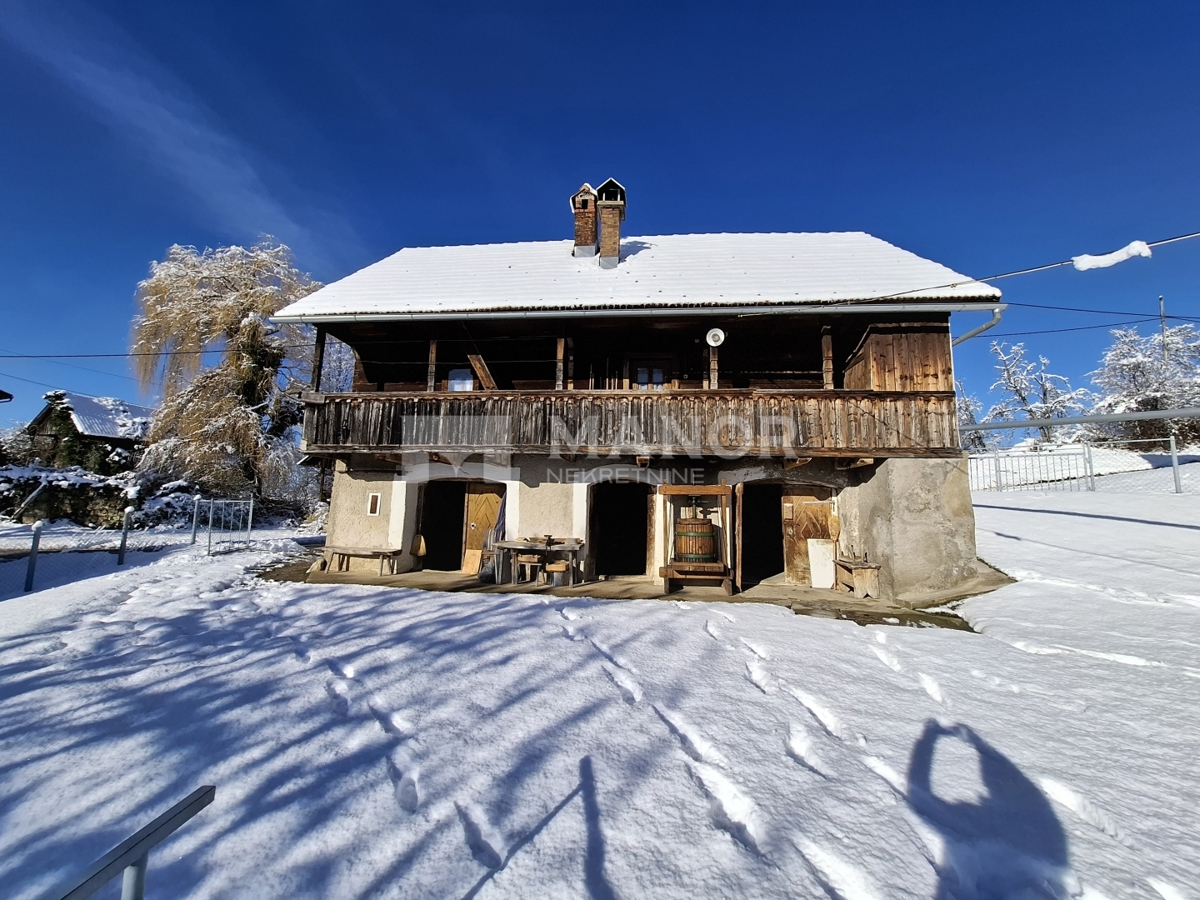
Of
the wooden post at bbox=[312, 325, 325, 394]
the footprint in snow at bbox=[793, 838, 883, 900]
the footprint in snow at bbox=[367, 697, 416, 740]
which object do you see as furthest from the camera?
the wooden post at bbox=[312, 325, 325, 394]

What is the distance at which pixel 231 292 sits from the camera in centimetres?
2116

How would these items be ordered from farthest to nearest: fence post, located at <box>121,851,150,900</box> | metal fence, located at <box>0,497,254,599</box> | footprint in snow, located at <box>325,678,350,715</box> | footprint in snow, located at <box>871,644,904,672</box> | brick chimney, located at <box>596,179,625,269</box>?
brick chimney, located at <box>596,179,625,269</box>, metal fence, located at <box>0,497,254,599</box>, footprint in snow, located at <box>871,644,904,672</box>, footprint in snow, located at <box>325,678,350,715</box>, fence post, located at <box>121,851,150,900</box>

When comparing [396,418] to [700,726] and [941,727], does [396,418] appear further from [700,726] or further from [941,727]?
[941,727]

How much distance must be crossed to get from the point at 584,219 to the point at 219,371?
16502 mm

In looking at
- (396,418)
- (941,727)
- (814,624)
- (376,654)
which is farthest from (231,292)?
(941,727)

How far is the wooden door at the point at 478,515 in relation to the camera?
486 inches

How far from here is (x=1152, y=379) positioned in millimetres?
26344

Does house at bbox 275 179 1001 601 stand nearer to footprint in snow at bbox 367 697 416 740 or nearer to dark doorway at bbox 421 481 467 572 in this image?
dark doorway at bbox 421 481 467 572

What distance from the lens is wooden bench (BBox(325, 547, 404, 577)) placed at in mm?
11180

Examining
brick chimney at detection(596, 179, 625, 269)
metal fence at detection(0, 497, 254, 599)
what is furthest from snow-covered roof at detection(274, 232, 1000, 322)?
metal fence at detection(0, 497, 254, 599)

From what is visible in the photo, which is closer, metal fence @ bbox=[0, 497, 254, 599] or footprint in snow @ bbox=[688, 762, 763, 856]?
footprint in snow @ bbox=[688, 762, 763, 856]

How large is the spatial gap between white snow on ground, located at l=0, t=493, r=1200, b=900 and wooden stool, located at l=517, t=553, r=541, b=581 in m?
3.22

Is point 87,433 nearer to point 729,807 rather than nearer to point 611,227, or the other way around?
point 611,227

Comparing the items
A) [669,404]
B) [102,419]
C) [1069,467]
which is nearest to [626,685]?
[669,404]
